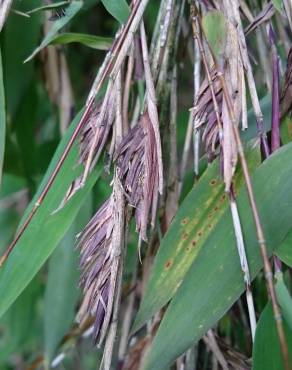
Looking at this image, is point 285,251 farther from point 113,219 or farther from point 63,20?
point 63,20

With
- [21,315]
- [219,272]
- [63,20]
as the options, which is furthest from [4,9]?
[21,315]

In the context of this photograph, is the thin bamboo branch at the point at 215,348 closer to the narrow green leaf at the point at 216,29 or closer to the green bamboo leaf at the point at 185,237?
the green bamboo leaf at the point at 185,237

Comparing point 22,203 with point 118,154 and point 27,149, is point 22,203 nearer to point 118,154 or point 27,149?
point 27,149

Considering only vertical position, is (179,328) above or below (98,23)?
below

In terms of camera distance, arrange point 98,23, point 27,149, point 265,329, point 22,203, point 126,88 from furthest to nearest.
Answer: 1. point 98,23
2. point 22,203
3. point 27,149
4. point 126,88
5. point 265,329

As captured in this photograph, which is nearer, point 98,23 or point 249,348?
point 249,348

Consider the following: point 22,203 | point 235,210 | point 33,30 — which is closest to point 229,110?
point 235,210
